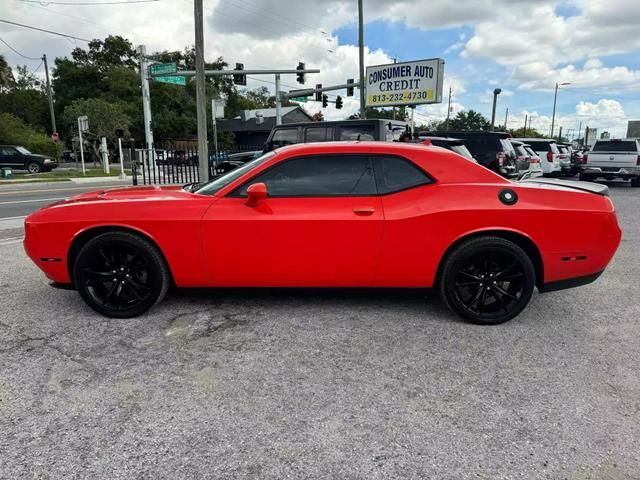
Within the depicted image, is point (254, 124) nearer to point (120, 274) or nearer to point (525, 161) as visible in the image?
point (525, 161)

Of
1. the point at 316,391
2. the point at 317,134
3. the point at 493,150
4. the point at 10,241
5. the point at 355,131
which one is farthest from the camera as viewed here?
the point at 493,150

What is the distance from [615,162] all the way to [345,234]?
17.2 m

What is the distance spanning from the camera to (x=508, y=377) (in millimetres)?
2953

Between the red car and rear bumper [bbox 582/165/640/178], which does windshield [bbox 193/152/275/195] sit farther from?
rear bumper [bbox 582/165/640/178]

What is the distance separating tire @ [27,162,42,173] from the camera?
27.2 meters

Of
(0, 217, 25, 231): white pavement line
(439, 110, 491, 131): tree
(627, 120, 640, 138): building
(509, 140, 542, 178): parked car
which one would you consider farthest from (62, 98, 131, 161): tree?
(439, 110, 491, 131): tree

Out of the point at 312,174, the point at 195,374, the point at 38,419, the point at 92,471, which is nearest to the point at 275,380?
the point at 195,374

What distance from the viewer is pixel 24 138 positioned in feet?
123

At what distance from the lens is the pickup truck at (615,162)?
54.9 feet

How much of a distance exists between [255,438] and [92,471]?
0.75 m

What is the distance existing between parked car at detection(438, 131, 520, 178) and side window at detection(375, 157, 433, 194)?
9.05 meters

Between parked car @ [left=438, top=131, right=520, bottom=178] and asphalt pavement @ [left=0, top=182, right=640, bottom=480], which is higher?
parked car @ [left=438, top=131, right=520, bottom=178]

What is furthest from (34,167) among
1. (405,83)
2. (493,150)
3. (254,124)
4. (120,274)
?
(254,124)

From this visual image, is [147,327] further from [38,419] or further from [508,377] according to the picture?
[508,377]
